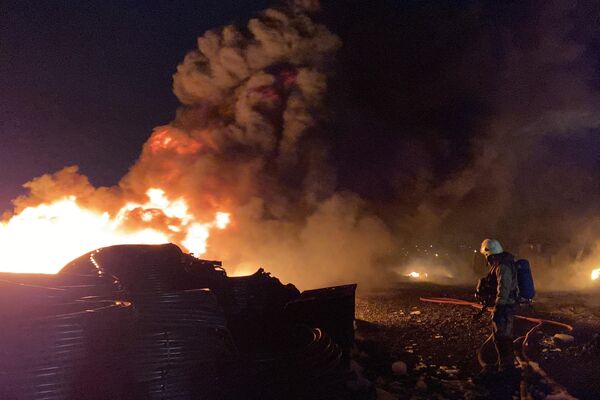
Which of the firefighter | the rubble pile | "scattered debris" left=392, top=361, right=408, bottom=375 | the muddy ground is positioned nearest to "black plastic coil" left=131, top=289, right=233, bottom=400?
the rubble pile

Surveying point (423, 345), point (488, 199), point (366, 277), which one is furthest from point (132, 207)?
point (488, 199)

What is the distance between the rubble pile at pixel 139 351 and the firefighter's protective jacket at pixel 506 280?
255 centimetres

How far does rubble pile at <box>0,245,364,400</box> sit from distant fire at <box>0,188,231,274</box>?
752 cm

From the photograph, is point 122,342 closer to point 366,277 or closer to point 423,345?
point 423,345

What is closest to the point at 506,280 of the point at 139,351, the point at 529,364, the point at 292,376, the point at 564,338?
the point at 529,364

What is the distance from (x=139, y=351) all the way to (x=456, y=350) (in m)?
5.56

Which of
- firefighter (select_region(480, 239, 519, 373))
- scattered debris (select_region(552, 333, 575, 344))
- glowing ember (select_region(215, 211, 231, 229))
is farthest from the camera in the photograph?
glowing ember (select_region(215, 211, 231, 229))

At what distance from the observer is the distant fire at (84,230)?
38.7 ft

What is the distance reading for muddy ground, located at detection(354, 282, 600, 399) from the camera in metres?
5.26

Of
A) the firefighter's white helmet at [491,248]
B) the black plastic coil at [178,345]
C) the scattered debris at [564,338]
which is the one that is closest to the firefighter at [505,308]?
the firefighter's white helmet at [491,248]

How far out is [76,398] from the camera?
3.31 meters

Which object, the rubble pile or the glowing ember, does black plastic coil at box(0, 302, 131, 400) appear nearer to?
the rubble pile

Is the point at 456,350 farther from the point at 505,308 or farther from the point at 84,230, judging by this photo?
the point at 84,230

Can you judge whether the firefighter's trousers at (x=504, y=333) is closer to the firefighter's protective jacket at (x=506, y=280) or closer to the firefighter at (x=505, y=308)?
the firefighter at (x=505, y=308)
